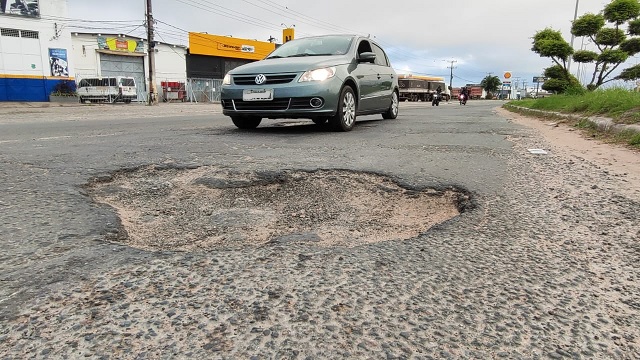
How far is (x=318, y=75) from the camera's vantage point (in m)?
5.32

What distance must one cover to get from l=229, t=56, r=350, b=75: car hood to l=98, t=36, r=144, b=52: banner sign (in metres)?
30.7

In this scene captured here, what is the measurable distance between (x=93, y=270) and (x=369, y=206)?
4.56ft

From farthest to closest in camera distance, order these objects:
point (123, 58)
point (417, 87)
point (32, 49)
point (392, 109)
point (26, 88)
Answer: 1. point (417, 87)
2. point (123, 58)
3. point (26, 88)
4. point (32, 49)
5. point (392, 109)

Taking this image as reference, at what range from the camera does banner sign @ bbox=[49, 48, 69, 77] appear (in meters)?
26.0

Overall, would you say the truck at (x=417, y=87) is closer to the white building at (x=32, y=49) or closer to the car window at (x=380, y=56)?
the white building at (x=32, y=49)

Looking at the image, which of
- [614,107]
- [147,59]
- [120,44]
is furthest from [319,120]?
[147,59]

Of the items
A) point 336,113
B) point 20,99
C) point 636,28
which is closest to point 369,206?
point 336,113

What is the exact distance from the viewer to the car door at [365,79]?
627 centimetres

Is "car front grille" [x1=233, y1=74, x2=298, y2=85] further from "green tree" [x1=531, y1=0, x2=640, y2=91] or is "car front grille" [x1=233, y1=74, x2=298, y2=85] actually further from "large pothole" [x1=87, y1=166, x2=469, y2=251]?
"green tree" [x1=531, y1=0, x2=640, y2=91]

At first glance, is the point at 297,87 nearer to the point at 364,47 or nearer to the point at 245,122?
the point at 245,122

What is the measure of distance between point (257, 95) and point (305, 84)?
0.63 metres

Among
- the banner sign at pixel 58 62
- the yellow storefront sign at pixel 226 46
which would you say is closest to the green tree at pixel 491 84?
the yellow storefront sign at pixel 226 46

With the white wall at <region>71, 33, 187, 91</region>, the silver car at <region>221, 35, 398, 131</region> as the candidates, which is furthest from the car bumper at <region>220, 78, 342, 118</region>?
the white wall at <region>71, 33, 187, 91</region>

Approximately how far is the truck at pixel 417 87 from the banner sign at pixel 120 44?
2779cm
